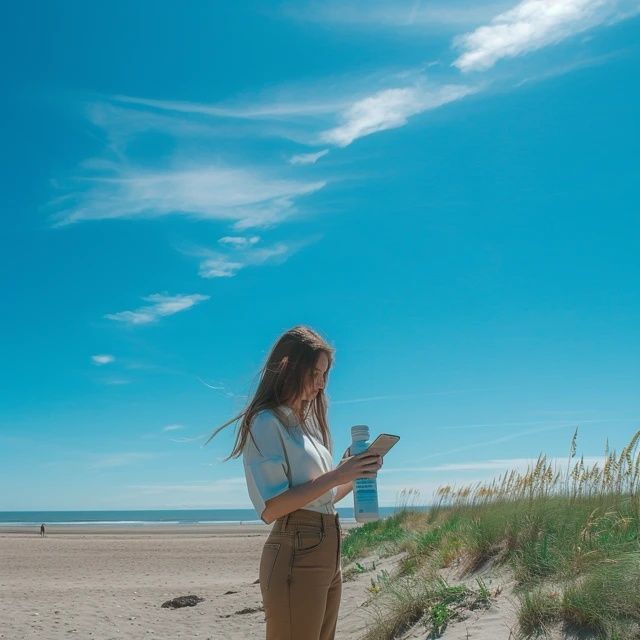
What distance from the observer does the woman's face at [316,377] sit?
2922mm

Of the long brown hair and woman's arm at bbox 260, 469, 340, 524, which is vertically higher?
the long brown hair

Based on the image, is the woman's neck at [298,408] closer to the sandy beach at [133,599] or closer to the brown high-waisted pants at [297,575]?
the brown high-waisted pants at [297,575]

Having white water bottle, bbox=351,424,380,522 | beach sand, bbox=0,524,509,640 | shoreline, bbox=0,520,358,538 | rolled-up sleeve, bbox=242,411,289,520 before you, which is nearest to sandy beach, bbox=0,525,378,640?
beach sand, bbox=0,524,509,640

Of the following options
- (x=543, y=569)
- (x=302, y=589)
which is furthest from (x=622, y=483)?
(x=302, y=589)

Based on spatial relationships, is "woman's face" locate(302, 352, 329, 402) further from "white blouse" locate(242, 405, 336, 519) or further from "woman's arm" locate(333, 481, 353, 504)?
"woman's arm" locate(333, 481, 353, 504)

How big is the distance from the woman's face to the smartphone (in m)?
0.35

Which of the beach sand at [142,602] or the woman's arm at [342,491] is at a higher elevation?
the woman's arm at [342,491]

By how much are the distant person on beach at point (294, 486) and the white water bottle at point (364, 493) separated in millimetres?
131

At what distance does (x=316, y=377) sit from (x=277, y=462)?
0.39 metres

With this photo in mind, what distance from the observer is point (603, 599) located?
184 inches

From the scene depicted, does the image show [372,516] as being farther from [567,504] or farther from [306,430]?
[567,504]

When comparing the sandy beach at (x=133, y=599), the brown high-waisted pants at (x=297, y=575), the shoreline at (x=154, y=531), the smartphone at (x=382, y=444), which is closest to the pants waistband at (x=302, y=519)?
the brown high-waisted pants at (x=297, y=575)

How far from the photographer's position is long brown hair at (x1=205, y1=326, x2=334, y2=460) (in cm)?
288

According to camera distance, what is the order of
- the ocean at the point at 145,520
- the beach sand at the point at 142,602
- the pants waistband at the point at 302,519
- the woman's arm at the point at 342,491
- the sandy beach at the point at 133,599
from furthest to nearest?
1. the ocean at the point at 145,520
2. the sandy beach at the point at 133,599
3. the beach sand at the point at 142,602
4. the woman's arm at the point at 342,491
5. the pants waistband at the point at 302,519
